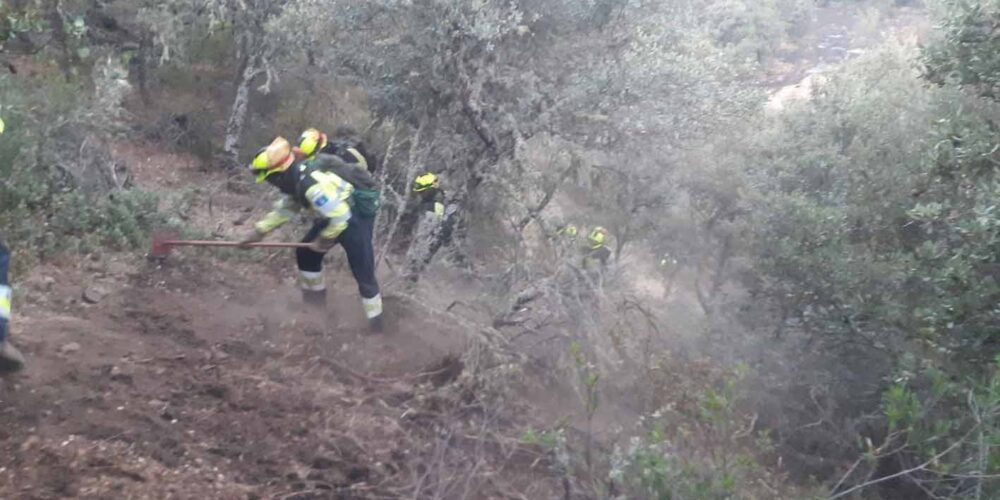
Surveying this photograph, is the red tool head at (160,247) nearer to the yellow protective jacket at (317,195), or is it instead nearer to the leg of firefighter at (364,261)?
the yellow protective jacket at (317,195)

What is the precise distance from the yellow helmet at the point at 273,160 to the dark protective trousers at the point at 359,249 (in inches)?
22.0

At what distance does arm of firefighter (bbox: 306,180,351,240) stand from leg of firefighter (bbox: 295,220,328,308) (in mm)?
598

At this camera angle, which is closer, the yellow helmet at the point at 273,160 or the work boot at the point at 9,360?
the work boot at the point at 9,360

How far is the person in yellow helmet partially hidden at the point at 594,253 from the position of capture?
7.99m

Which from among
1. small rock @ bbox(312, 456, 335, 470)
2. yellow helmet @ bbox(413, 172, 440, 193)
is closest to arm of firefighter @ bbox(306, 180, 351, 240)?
small rock @ bbox(312, 456, 335, 470)

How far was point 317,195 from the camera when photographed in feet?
23.2

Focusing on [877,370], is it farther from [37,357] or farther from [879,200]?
[37,357]

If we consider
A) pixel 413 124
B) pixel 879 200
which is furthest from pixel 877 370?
pixel 413 124

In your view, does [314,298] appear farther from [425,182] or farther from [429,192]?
[429,192]

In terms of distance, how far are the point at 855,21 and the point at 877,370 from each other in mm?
27133

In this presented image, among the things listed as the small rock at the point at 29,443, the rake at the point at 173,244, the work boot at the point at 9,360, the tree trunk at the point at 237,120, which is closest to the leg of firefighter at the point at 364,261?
the rake at the point at 173,244

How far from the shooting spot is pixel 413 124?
1024cm

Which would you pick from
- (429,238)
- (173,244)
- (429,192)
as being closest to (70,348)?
(173,244)

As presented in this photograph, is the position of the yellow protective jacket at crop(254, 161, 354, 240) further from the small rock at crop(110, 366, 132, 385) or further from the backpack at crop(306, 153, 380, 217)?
the small rock at crop(110, 366, 132, 385)
